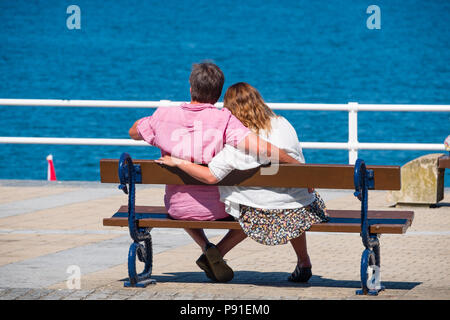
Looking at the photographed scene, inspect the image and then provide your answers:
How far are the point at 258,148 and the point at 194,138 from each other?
16.3 inches

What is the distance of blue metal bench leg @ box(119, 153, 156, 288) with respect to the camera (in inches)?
247

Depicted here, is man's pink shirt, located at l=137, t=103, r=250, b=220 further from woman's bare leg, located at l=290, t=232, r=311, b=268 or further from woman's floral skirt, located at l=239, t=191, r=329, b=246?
woman's bare leg, located at l=290, t=232, r=311, b=268

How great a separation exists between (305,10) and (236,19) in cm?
1139

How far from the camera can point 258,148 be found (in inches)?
242

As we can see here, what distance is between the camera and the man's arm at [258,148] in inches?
242

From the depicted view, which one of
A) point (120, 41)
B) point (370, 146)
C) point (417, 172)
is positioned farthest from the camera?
point (120, 41)

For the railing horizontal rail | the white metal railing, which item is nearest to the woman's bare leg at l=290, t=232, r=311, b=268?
the railing horizontal rail

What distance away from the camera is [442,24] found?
454 ft

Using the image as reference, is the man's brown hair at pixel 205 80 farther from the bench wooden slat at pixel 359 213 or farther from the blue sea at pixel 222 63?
the blue sea at pixel 222 63

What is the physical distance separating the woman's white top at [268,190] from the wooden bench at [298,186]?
90 millimetres

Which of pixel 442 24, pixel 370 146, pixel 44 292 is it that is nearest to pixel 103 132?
pixel 370 146

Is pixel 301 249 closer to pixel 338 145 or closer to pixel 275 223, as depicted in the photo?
pixel 275 223

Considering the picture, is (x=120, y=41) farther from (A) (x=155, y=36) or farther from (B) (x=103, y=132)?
(B) (x=103, y=132)

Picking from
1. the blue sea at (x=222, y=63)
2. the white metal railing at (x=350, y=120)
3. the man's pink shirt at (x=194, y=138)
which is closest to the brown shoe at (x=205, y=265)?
the man's pink shirt at (x=194, y=138)
